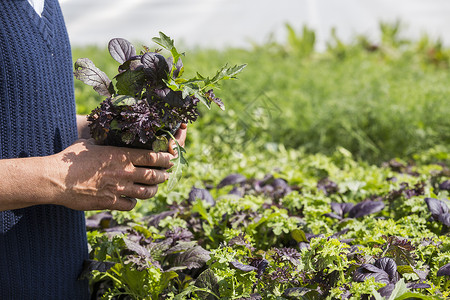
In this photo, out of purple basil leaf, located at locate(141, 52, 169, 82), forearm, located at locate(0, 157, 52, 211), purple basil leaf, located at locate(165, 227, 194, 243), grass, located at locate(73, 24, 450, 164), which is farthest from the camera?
grass, located at locate(73, 24, 450, 164)

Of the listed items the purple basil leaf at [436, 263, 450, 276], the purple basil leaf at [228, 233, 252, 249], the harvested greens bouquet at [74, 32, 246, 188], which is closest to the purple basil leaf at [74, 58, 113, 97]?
Result: the harvested greens bouquet at [74, 32, 246, 188]

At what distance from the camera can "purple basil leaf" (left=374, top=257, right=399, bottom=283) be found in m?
1.60

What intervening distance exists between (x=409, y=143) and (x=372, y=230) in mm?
1836

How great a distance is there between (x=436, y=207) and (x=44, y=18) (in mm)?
1645

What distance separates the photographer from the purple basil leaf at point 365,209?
2.26 metres

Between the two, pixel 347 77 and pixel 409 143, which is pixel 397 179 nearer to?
pixel 409 143

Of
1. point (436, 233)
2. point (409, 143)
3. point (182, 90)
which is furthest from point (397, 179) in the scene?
point (182, 90)

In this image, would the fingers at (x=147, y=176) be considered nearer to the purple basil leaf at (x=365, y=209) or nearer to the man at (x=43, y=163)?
the man at (x=43, y=163)

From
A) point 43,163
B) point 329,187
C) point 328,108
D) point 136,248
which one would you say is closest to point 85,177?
point 43,163

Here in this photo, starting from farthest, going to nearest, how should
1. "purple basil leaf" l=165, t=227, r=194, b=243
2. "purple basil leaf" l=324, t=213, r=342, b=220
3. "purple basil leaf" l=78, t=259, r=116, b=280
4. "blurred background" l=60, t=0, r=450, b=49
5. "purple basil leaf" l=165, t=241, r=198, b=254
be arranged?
"blurred background" l=60, t=0, r=450, b=49
"purple basil leaf" l=324, t=213, r=342, b=220
"purple basil leaf" l=165, t=227, r=194, b=243
"purple basil leaf" l=165, t=241, r=198, b=254
"purple basil leaf" l=78, t=259, r=116, b=280

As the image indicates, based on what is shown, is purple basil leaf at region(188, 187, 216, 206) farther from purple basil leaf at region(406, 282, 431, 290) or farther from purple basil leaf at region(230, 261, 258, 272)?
purple basil leaf at region(406, 282, 431, 290)

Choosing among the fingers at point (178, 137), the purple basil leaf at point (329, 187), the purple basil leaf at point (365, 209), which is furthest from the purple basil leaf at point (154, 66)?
the purple basil leaf at point (329, 187)

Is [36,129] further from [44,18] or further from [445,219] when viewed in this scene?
[445,219]

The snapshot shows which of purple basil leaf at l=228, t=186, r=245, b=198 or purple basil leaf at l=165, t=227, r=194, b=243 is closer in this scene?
purple basil leaf at l=165, t=227, r=194, b=243
